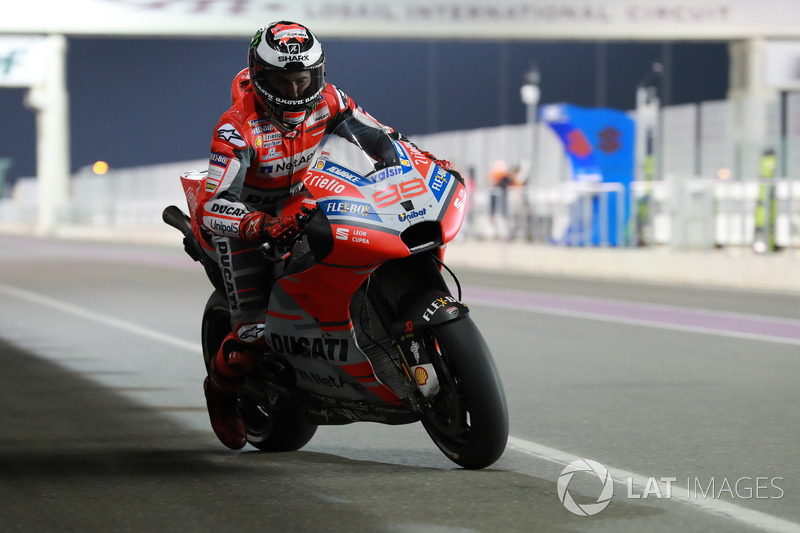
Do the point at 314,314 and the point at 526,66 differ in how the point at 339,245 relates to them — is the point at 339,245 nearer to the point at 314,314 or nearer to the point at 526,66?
the point at 314,314

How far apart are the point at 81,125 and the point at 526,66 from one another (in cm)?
3393

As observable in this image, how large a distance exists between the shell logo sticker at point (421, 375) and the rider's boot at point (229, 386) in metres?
0.93

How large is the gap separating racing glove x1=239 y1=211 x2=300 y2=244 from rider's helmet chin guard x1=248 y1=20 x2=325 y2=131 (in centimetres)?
51

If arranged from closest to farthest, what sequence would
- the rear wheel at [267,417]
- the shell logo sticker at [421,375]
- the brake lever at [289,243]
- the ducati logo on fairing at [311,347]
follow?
1. the brake lever at [289,243]
2. the shell logo sticker at [421,375]
3. the ducati logo on fairing at [311,347]
4. the rear wheel at [267,417]

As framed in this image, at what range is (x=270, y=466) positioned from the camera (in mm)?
6176

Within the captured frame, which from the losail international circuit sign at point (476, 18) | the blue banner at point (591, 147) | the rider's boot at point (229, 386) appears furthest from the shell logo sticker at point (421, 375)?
the losail international circuit sign at point (476, 18)

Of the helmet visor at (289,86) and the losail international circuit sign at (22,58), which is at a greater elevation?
the losail international circuit sign at (22,58)

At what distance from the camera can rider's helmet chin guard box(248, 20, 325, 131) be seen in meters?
5.83

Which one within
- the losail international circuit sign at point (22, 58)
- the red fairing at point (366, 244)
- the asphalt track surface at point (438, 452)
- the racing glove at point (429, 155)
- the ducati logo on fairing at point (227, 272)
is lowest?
the asphalt track surface at point (438, 452)

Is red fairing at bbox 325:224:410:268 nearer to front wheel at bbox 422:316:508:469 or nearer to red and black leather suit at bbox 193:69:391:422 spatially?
front wheel at bbox 422:316:508:469

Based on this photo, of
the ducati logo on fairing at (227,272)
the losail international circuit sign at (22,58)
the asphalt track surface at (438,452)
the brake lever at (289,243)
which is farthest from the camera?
the losail international circuit sign at (22,58)

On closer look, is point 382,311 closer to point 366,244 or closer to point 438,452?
point 366,244

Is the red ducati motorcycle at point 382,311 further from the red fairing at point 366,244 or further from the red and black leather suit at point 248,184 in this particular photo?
the red and black leather suit at point 248,184

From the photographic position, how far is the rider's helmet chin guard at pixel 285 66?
5828 mm
